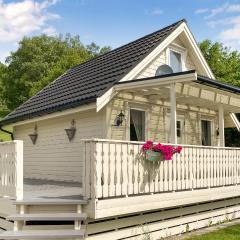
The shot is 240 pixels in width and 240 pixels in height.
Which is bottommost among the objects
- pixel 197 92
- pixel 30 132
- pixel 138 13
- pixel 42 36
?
pixel 30 132

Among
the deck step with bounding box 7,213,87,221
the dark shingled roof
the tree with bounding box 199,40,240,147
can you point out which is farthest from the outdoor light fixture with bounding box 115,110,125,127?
the tree with bounding box 199,40,240,147

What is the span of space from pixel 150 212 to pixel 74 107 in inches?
169

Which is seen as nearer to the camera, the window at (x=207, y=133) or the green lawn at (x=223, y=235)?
the green lawn at (x=223, y=235)

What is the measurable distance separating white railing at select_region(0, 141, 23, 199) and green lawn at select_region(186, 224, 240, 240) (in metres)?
3.97

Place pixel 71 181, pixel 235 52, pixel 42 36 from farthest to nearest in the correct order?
pixel 42 36 < pixel 235 52 < pixel 71 181

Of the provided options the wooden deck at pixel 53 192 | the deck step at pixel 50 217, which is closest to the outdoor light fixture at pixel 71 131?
the wooden deck at pixel 53 192

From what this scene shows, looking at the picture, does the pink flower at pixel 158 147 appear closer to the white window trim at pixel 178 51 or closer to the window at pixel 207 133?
the white window trim at pixel 178 51

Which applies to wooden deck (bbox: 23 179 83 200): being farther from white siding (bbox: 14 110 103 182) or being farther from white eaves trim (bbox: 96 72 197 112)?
white eaves trim (bbox: 96 72 197 112)

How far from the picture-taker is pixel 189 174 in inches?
372

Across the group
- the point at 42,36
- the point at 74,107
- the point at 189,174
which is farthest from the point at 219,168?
the point at 42,36

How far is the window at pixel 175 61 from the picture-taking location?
14398mm

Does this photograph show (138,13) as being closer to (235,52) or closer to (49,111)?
(49,111)

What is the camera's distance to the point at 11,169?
25.7 feet

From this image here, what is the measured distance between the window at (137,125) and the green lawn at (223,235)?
160 inches
